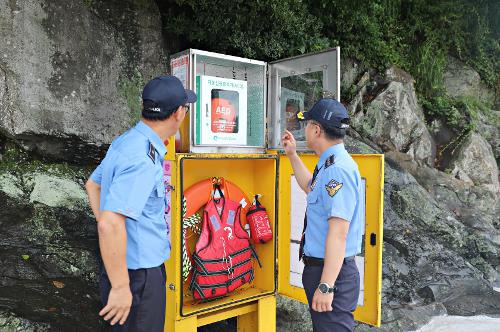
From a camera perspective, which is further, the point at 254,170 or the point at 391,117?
the point at 391,117

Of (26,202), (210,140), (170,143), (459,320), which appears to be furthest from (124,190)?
(459,320)

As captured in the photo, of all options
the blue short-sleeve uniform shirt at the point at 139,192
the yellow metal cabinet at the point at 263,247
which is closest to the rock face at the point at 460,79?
the yellow metal cabinet at the point at 263,247

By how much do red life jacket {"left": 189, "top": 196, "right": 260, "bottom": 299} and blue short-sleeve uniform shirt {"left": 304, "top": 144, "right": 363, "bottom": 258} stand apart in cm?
89

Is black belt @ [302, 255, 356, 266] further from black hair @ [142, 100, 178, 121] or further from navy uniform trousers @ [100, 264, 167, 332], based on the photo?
black hair @ [142, 100, 178, 121]

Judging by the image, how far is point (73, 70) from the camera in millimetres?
3340

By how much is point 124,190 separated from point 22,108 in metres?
2.04

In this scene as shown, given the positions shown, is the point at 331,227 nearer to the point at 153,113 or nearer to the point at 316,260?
the point at 316,260

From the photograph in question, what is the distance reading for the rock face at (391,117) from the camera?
18.6 feet

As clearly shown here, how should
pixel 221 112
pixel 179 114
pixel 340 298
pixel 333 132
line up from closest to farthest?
pixel 179 114
pixel 340 298
pixel 333 132
pixel 221 112

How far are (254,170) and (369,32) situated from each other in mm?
3531

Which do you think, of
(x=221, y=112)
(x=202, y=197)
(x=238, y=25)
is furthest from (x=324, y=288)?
(x=238, y=25)

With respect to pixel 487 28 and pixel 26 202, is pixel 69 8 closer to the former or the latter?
pixel 26 202

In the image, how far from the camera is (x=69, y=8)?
336cm

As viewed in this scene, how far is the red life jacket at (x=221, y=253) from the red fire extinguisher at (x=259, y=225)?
0.07 metres
